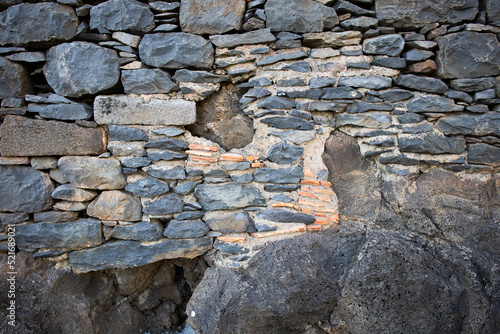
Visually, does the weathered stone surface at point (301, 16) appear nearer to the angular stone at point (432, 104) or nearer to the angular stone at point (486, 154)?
the angular stone at point (432, 104)

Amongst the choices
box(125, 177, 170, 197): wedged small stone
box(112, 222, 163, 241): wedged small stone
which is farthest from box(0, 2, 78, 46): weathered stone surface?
box(112, 222, 163, 241): wedged small stone

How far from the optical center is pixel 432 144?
1.95m

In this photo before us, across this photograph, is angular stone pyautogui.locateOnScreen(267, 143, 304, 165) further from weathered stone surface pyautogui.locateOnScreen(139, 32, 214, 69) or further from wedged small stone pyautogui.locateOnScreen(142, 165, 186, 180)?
weathered stone surface pyautogui.locateOnScreen(139, 32, 214, 69)

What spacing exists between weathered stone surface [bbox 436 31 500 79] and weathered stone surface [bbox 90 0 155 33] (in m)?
2.05

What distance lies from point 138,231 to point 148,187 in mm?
323

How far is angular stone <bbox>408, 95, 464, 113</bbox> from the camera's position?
1.93m

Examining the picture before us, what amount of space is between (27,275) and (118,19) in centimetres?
190

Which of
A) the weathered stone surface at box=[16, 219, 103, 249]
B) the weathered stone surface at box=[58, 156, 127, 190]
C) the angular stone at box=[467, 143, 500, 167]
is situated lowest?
the weathered stone surface at box=[16, 219, 103, 249]

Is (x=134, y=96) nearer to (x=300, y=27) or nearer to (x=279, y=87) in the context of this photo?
(x=279, y=87)

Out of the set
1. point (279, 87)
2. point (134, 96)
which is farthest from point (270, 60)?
point (134, 96)

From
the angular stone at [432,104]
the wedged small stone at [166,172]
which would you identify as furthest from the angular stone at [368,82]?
the wedged small stone at [166,172]

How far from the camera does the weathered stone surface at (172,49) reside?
2.00 meters

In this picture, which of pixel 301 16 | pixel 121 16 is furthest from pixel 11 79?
pixel 301 16

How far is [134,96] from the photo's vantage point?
2035 millimetres
